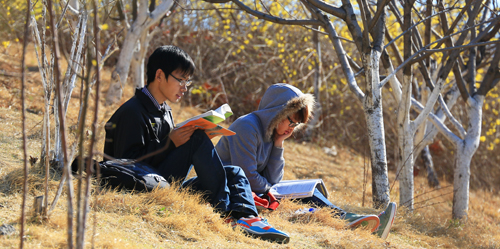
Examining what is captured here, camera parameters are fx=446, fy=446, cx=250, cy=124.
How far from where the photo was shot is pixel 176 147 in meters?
2.82

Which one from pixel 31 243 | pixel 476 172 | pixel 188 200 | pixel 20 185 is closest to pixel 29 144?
pixel 20 185

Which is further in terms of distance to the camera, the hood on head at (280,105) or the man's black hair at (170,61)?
the hood on head at (280,105)

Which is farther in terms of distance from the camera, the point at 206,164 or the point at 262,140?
the point at 262,140

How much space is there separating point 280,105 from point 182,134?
976 mm

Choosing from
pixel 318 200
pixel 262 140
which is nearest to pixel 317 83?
pixel 318 200

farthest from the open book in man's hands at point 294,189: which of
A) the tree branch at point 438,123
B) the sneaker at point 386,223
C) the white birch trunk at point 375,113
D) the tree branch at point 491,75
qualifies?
the tree branch at point 491,75

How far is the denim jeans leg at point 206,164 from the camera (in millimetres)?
2746

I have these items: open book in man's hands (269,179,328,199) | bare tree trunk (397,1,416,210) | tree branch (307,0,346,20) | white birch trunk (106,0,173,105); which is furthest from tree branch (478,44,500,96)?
white birch trunk (106,0,173,105)

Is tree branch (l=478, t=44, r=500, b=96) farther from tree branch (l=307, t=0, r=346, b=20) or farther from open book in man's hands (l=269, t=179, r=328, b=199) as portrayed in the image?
open book in man's hands (l=269, t=179, r=328, b=199)

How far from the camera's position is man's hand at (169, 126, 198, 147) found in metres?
2.76

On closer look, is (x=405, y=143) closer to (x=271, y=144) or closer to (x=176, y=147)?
(x=271, y=144)

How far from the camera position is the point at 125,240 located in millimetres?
2168

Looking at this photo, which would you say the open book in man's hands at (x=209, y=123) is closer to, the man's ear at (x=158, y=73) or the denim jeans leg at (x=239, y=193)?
the denim jeans leg at (x=239, y=193)

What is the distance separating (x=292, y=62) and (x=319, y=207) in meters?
Result: 6.67
